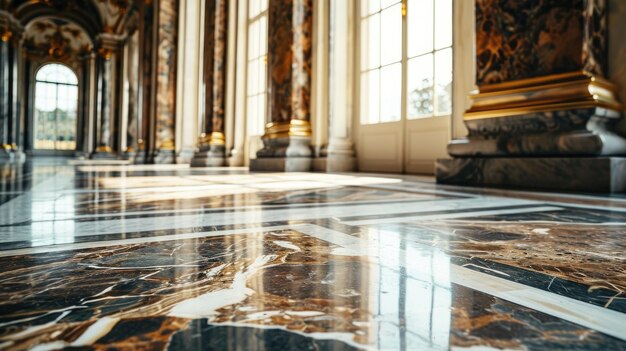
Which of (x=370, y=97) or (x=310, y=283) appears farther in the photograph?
(x=370, y=97)

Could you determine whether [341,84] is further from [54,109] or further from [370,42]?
[54,109]

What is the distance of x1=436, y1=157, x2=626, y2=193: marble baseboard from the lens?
260cm

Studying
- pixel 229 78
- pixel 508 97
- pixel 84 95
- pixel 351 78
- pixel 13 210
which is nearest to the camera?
pixel 13 210

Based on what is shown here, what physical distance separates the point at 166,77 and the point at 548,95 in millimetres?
10980

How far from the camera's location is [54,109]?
26.6 m

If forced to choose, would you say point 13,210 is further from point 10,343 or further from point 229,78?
point 229,78

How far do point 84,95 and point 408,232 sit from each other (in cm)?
3026

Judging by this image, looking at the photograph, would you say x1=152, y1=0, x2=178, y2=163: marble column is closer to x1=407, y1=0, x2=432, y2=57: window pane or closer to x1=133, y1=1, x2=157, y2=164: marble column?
x1=133, y1=1, x2=157, y2=164: marble column

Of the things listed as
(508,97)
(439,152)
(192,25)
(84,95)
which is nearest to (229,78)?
(192,25)

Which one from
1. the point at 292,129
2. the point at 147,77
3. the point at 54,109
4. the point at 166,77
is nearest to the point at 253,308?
the point at 292,129

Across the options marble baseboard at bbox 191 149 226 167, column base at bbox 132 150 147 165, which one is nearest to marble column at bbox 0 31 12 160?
column base at bbox 132 150 147 165

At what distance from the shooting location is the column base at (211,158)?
8930 millimetres

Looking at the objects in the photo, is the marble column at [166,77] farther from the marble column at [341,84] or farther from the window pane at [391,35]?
the window pane at [391,35]

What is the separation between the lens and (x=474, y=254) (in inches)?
38.8
